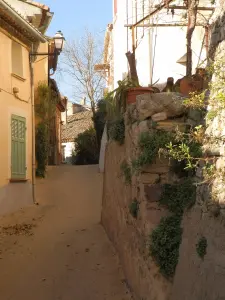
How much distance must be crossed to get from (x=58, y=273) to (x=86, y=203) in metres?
5.16

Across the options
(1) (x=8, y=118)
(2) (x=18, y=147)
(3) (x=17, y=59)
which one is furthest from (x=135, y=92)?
→ (3) (x=17, y=59)

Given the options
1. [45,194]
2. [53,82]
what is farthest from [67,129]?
[45,194]

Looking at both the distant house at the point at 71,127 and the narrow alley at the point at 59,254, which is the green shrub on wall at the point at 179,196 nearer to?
the narrow alley at the point at 59,254

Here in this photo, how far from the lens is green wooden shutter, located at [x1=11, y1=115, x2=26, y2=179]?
1204 centimetres

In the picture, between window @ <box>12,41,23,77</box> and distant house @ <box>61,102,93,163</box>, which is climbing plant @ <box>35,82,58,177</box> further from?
distant house @ <box>61,102,93,163</box>

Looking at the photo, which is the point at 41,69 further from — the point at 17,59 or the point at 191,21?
the point at 191,21

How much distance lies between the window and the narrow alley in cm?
365

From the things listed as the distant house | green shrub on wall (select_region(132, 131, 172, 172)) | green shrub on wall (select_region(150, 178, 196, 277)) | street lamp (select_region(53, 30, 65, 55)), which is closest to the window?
street lamp (select_region(53, 30, 65, 55))

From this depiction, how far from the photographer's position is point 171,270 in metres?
5.21

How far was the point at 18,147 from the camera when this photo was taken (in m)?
12.3

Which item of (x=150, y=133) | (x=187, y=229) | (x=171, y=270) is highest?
(x=150, y=133)

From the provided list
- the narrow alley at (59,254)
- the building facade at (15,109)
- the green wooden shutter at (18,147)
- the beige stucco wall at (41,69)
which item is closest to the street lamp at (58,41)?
the building facade at (15,109)

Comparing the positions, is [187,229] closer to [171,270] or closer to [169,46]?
[171,270]

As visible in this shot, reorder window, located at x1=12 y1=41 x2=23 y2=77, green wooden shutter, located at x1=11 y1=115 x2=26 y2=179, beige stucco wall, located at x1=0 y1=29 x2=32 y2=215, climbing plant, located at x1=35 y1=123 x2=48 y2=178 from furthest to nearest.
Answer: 1. climbing plant, located at x1=35 y1=123 x2=48 y2=178
2. window, located at x1=12 y1=41 x2=23 y2=77
3. green wooden shutter, located at x1=11 y1=115 x2=26 y2=179
4. beige stucco wall, located at x1=0 y1=29 x2=32 y2=215
